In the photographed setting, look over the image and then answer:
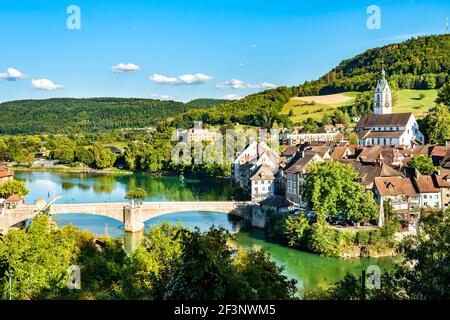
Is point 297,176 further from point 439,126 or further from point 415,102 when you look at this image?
point 415,102

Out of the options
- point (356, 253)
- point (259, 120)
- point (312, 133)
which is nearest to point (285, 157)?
point (312, 133)

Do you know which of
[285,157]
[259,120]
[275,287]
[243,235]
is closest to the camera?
[275,287]

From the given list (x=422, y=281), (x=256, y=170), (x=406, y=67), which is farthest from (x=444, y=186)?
(x=406, y=67)

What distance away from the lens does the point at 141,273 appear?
54.6 ft

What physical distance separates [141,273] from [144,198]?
26.2 meters

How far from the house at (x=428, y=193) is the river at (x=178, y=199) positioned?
260 inches

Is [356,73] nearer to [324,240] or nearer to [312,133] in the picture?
[312,133]

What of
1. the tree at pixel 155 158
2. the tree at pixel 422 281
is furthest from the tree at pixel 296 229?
the tree at pixel 155 158

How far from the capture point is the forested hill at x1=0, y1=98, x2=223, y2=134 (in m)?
134

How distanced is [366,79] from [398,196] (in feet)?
204

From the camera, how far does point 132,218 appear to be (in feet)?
107
